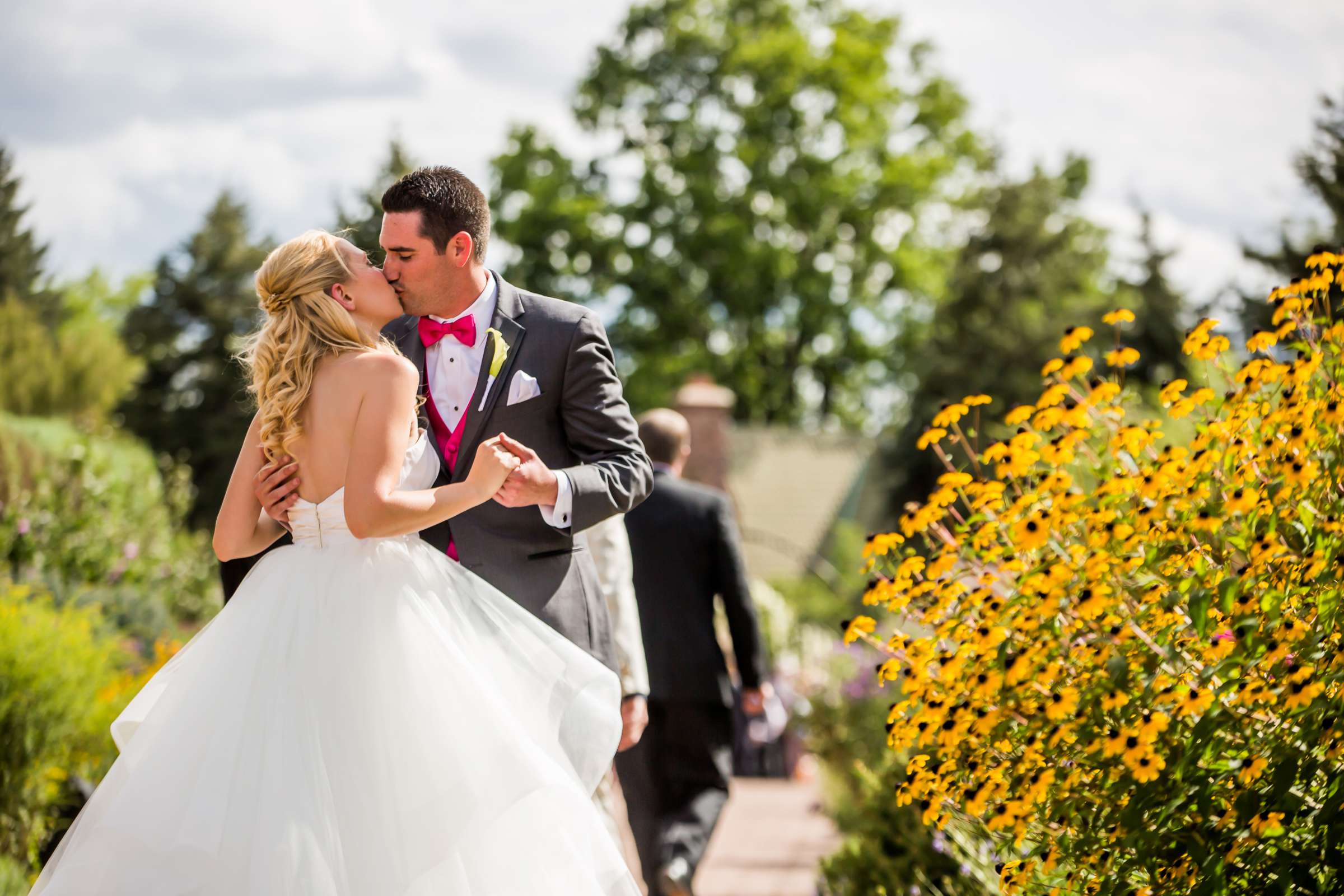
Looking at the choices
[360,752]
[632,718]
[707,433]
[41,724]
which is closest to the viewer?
[360,752]

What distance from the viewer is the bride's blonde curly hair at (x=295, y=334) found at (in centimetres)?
285

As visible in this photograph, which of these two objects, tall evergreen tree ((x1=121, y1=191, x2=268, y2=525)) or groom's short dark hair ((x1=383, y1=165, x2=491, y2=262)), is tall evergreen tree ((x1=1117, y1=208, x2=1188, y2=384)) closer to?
groom's short dark hair ((x1=383, y1=165, x2=491, y2=262))

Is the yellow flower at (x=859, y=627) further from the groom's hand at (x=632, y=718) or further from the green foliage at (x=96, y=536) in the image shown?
the green foliage at (x=96, y=536)

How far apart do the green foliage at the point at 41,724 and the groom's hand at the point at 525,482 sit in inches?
130

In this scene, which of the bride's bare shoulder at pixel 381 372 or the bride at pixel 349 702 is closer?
the bride at pixel 349 702

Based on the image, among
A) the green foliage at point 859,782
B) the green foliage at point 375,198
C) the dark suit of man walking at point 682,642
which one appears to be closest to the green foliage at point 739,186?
the green foliage at point 375,198

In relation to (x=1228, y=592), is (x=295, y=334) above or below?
above

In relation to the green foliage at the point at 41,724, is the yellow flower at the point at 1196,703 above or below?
above

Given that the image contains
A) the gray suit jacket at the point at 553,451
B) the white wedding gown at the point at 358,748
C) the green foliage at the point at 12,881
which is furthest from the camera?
the green foliage at the point at 12,881

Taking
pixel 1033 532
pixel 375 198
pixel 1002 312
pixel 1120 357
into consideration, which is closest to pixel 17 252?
pixel 375 198

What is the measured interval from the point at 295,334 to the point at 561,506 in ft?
2.53

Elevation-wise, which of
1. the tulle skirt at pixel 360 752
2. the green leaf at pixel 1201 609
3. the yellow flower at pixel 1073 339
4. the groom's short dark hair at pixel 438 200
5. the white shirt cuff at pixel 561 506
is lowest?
the tulle skirt at pixel 360 752

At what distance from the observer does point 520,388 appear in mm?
3105

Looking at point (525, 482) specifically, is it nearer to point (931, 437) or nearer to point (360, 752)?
point (360, 752)
